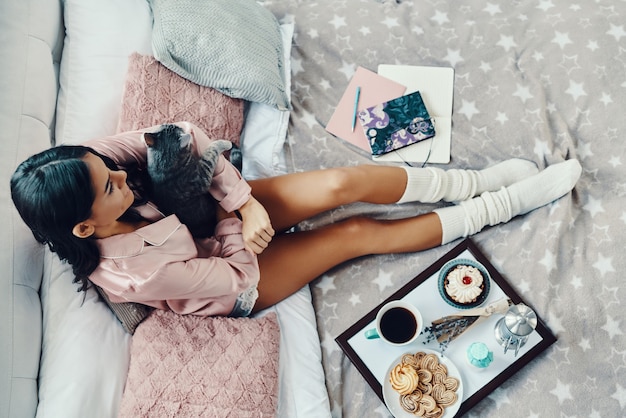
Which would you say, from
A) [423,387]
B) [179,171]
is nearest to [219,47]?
[179,171]

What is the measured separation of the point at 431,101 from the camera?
1578 millimetres

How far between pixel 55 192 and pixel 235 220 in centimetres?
45

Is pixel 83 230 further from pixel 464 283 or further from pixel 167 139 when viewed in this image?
pixel 464 283

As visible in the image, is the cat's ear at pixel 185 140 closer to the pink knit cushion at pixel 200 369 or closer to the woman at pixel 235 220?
the woman at pixel 235 220

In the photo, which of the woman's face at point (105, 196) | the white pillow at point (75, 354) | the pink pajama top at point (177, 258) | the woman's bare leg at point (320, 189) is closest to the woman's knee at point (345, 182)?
the woman's bare leg at point (320, 189)

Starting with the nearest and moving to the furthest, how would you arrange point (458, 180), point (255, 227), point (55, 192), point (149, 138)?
point (55, 192), point (149, 138), point (255, 227), point (458, 180)

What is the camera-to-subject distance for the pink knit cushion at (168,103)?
53.8 inches

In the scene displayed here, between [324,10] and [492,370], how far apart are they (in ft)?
3.62

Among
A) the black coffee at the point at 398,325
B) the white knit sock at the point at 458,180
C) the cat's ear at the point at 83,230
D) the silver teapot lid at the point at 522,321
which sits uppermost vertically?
the cat's ear at the point at 83,230

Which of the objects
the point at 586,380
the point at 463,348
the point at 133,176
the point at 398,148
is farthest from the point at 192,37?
the point at 586,380

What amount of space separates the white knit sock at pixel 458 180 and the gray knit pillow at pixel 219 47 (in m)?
0.44

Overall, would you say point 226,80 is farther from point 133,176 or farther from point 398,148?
point 398,148

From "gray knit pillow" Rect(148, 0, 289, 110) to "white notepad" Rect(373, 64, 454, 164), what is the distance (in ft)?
1.15

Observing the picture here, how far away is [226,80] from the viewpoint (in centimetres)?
144
